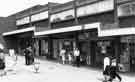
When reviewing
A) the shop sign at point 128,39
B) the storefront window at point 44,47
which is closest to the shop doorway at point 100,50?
the shop sign at point 128,39

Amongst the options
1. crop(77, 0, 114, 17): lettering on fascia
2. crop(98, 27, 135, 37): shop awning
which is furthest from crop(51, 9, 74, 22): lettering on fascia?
crop(98, 27, 135, 37): shop awning

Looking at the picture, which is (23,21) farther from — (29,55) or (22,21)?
(29,55)

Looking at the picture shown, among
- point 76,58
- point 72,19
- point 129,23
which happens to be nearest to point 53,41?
point 72,19

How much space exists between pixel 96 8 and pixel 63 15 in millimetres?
5408

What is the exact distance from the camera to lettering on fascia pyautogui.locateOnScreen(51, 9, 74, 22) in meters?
20.8

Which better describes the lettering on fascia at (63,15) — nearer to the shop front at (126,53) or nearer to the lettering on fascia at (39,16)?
the lettering on fascia at (39,16)

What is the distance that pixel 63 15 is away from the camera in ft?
72.4

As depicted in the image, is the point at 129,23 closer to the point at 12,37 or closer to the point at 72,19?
the point at 72,19

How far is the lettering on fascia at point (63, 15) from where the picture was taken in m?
20.8

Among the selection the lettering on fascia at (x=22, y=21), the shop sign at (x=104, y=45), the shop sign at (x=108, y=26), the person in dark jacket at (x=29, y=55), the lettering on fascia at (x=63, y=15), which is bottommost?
the person in dark jacket at (x=29, y=55)

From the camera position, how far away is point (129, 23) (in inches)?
591

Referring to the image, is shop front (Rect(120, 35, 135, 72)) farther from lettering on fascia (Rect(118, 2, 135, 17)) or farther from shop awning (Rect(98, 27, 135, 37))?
shop awning (Rect(98, 27, 135, 37))

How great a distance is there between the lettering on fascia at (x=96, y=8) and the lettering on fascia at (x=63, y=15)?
4.00 feet

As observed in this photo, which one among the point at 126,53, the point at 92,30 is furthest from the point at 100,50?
the point at 126,53
